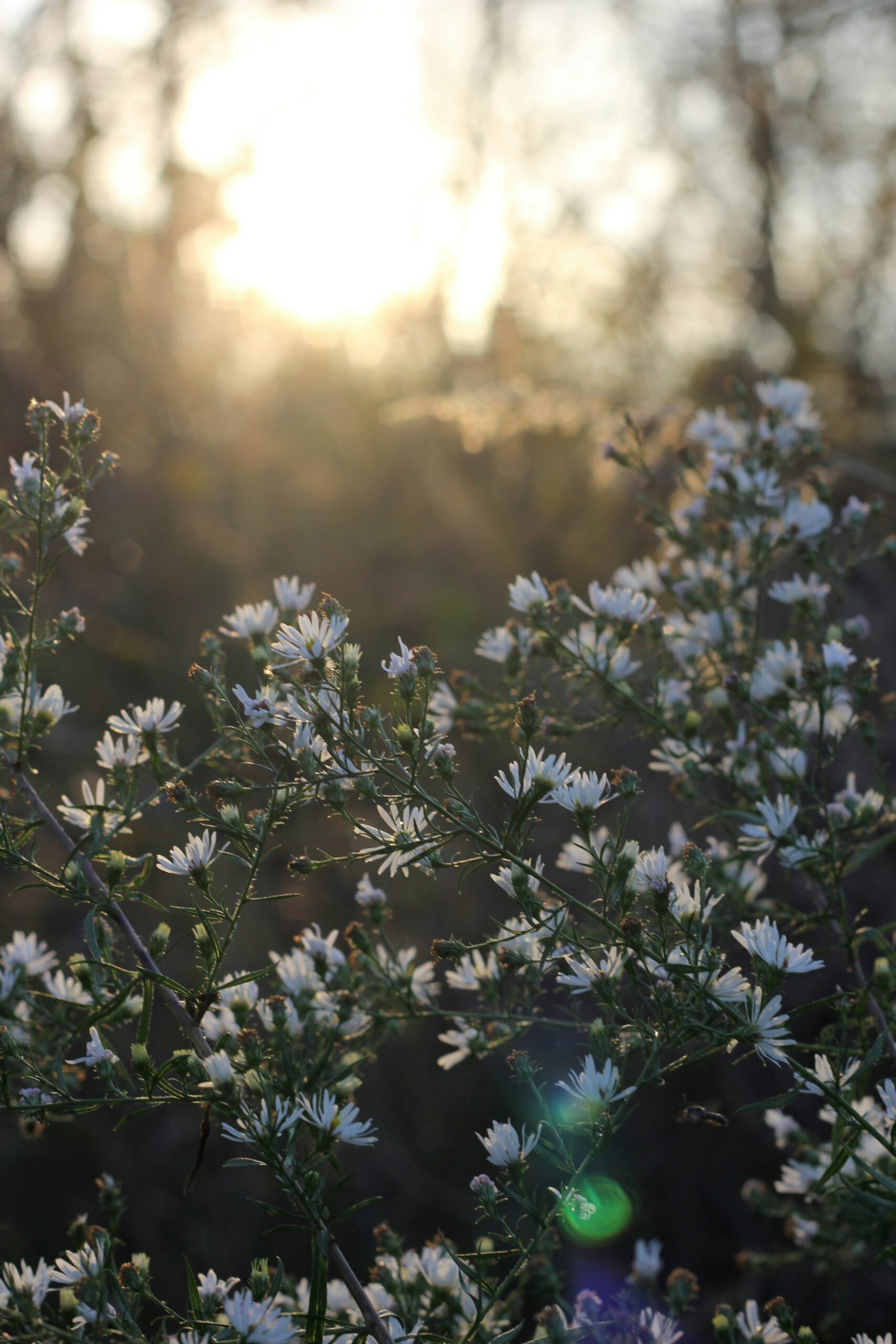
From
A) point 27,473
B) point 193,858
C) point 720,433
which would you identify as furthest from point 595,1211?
point 720,433

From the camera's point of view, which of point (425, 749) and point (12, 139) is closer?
point (425, 749)

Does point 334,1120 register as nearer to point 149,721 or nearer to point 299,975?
point 299,975

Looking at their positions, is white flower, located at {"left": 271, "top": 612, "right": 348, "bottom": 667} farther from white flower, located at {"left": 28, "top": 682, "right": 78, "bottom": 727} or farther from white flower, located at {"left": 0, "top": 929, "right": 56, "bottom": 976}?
white flower, located at {"left": 0, "top": 929, "right": 56, "bottom": 976}

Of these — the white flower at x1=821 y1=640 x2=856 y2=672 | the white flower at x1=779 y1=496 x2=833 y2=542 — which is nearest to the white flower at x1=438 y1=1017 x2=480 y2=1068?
→ the white flower at x1=821 y1=640 x2=856 y2=672

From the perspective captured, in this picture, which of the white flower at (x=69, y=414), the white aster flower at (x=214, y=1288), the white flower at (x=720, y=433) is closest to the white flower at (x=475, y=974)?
the white aster flower at (x=214, y=1288)

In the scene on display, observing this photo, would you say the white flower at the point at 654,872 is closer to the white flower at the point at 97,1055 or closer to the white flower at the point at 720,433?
the white flower at the point at 97,1055

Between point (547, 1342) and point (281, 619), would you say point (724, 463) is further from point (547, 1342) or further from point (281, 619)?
point (547, 1342)

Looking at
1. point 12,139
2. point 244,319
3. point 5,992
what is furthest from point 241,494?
point 5,992
